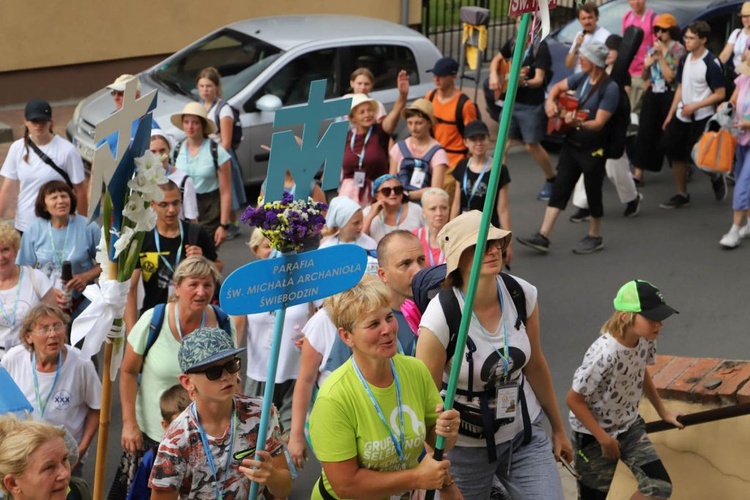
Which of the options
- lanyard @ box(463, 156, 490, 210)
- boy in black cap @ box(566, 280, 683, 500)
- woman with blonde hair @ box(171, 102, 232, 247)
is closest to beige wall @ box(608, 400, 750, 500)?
boy in black cap @ box(566, 280, 683, 500)

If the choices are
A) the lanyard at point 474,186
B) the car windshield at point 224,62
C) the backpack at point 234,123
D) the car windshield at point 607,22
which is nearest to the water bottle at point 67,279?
the lanyard at point 474,186

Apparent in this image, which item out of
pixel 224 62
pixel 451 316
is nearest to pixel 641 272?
pixel 224 62

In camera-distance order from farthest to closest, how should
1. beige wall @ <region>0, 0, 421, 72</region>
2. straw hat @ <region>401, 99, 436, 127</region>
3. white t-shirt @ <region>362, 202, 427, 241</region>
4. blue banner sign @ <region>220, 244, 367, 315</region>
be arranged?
beige wall @ <region>0, 0, 421, 72</region> → straw hat @ <region>401, 99, 436, 127</region> → white t-shirt @ <region>362, 202, 427, 241</region> → blue banner sign @ <region>220, 244, 367, 315</region>

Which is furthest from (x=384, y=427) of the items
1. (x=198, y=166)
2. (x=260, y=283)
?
(x=198, y=166)

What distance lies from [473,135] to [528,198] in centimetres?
371

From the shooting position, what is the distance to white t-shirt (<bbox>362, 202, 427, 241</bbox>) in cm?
785

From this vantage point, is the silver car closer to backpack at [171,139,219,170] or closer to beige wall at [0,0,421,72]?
backpack at [171,139,219,170]

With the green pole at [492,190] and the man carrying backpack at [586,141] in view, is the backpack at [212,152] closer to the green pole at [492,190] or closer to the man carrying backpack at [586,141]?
the man carrying backpack at [586,141]

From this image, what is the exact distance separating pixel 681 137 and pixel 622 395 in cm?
683

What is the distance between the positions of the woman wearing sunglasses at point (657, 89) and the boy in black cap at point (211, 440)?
882 centimetres

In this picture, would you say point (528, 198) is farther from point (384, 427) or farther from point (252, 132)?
point (384, 427)

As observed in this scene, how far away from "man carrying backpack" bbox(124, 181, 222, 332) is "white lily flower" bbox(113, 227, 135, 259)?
270cm

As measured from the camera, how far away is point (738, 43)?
12109 mm

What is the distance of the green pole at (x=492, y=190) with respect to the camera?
3.80 meters
